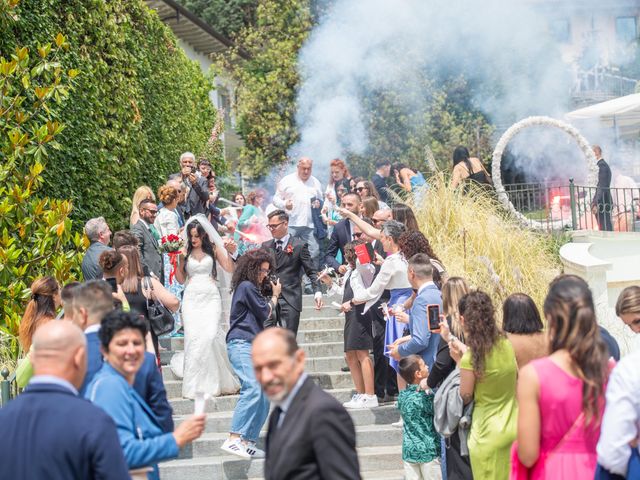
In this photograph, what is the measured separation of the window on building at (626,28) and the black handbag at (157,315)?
1804 inches

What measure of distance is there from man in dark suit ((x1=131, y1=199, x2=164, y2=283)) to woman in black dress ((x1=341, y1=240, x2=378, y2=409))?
2.84m

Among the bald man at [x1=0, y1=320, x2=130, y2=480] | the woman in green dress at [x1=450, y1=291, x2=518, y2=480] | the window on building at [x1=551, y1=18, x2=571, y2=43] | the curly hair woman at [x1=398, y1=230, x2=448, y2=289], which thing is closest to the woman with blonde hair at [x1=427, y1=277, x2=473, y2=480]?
the woman in green dress at [x1=450, y1=291, x2=518, y2=480]

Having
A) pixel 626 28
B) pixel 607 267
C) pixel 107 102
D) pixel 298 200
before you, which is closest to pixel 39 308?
pixel 298 200

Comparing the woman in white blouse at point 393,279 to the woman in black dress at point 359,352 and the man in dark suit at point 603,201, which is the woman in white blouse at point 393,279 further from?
the man in dark suit at point 603,201

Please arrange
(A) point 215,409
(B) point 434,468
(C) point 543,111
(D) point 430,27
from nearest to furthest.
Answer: (B) point 434,468 → (A) point 215,409 → (D) point 430,27 → (C) point 543,111

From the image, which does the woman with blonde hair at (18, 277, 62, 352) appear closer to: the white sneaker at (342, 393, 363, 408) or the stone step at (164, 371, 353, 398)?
the stone step at (164, 371, 353, 398)

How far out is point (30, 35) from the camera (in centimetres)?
1253

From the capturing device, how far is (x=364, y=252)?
1052 centimetres

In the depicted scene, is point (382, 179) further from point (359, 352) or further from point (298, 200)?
point (359, 352)

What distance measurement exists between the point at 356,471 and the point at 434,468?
369cm

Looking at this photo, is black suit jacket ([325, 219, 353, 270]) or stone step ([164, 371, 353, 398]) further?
black suit jacket ([325, 219, 353, 270])

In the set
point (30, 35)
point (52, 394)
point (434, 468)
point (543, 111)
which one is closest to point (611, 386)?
point (52, 394)

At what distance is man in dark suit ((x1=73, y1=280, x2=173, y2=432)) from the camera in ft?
18.4

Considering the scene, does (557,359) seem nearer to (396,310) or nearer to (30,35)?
(396,310)
